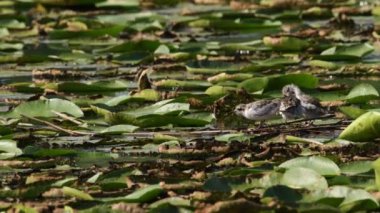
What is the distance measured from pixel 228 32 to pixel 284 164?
493cm

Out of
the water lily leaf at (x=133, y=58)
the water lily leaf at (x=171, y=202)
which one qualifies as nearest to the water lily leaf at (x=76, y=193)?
the water lily leaf at (x=171, y=202)

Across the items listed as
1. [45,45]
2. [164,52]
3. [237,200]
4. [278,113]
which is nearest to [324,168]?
[237,200]

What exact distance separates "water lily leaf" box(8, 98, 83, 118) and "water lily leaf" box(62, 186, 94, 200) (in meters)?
1.73

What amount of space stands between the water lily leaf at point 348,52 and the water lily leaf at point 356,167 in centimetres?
300

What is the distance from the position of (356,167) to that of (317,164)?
17 cm

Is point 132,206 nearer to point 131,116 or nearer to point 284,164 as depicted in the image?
point 284,164

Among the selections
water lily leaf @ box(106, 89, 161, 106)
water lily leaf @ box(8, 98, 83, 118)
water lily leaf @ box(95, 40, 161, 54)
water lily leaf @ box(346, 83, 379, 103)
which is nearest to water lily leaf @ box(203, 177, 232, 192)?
water lily leaf @ box(8, 98, 83, 118)

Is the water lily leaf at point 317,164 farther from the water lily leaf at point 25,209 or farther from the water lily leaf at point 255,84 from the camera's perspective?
the water lily leaf at point 255,84

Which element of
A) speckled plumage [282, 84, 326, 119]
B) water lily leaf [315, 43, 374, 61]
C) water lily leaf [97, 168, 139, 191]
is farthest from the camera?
water lily leaf [315, 43, 374, 61]

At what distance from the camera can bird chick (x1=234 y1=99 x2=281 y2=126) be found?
622 centimetres

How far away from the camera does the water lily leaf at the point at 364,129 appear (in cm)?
551

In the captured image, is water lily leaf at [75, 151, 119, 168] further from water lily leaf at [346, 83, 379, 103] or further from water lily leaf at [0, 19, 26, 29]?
water lily leaf at [0, 19, 26, 29]

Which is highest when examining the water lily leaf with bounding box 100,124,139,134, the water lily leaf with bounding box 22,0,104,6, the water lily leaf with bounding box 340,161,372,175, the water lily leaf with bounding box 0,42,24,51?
the water lily leaf with bounding box 22,0,104,6

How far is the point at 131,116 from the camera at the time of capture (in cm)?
624
